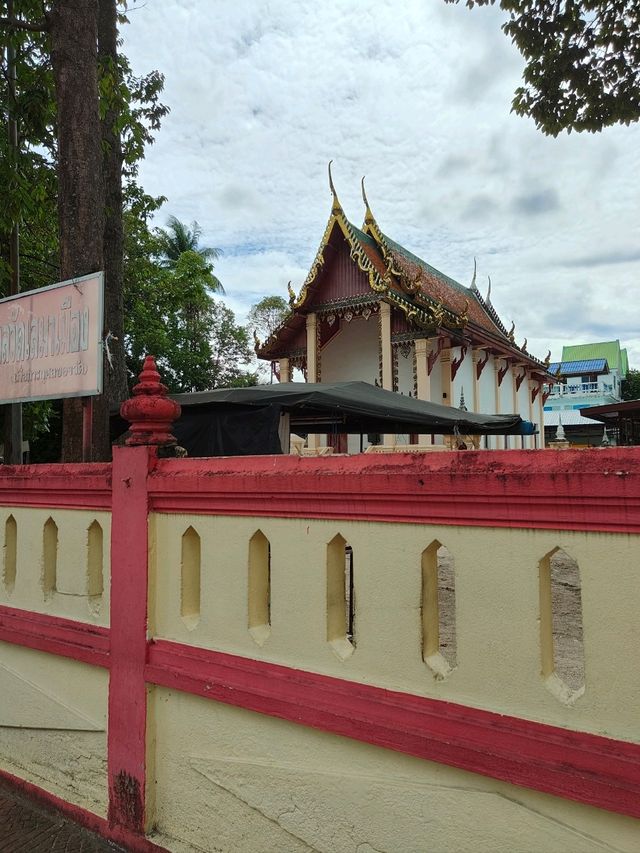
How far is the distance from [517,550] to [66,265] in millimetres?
3515

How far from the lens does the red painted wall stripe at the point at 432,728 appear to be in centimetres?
166

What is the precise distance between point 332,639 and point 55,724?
1.78m

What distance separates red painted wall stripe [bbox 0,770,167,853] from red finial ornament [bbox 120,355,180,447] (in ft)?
5.45

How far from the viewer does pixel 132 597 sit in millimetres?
2869

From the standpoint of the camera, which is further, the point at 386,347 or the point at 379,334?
the point at 379,334

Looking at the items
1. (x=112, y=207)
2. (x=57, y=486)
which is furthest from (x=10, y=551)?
(x=112, y=207)

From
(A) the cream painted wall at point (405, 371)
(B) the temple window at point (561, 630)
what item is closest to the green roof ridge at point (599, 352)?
(A) the cream painted wall at point (405, 371)

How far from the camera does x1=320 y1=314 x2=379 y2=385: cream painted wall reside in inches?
637

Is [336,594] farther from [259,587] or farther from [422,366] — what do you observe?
[422,366]

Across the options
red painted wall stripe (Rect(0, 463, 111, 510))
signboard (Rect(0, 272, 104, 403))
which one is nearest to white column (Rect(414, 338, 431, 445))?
signboard (Rect(0, 272, 104, 403))

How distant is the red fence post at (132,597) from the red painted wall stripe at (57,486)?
5.6 inches

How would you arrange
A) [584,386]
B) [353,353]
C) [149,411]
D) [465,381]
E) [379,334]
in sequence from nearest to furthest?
1. [149,411]
2. [379,334]
3. [353,353]
4. [465,381]
5. [584,386]

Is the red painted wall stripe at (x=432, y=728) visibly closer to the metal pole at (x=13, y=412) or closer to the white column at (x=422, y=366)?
the metal pole at (x=13, y=412)

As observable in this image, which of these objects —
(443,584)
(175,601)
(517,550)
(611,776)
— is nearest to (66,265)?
(175,601)
